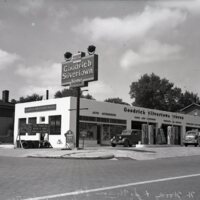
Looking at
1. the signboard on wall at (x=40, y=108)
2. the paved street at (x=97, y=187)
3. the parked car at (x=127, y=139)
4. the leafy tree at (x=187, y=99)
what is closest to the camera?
the paved street at (x=97, y=187)

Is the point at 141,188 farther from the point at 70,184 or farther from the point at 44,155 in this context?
the point at 44,155

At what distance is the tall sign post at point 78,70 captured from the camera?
27688 mm

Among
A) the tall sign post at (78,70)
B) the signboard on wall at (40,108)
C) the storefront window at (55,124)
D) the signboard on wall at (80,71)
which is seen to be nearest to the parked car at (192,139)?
the storefront window at (55,124)

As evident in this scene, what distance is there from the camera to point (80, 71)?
1128 inches

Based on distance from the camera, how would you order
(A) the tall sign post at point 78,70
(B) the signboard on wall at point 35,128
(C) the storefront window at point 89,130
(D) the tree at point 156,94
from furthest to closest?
1. (D) the tree at point 156,94
2. (C) the storefront window at point 89,130
3. (B) the signboard on wall at point 35,128
4. (A) the tall sign post at point 78,70

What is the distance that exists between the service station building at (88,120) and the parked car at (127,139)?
3.53 ft

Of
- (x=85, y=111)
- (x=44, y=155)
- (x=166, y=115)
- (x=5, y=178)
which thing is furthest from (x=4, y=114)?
(x=5, y=178)

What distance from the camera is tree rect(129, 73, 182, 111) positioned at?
83.0m

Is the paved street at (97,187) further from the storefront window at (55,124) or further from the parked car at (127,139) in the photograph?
the storefront window at (55,124)

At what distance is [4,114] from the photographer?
5069cm

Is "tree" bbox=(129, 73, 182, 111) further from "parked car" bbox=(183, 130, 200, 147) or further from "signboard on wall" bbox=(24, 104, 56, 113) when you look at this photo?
"signboard on wall" bbox=(24, 104, 56, 113)

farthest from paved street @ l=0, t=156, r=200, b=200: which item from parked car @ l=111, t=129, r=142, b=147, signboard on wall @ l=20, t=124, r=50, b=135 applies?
parked car @ l=111, t=129, r=142, b=147

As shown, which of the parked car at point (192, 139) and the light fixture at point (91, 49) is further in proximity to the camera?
the parked car at point (192, 139)

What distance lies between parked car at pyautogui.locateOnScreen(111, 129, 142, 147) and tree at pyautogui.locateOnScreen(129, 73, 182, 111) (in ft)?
155
